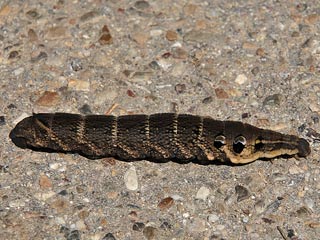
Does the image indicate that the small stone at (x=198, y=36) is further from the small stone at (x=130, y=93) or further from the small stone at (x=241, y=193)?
the small stone at (x=241, y=193)

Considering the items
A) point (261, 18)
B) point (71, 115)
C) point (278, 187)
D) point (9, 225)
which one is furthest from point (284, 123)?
point (9, 225)

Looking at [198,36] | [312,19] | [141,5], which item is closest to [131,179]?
[198,36]

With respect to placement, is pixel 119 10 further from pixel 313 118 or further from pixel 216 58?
pixel 313 118

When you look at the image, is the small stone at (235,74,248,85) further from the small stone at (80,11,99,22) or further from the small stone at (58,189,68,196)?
the small stone at (58,189,68,196)

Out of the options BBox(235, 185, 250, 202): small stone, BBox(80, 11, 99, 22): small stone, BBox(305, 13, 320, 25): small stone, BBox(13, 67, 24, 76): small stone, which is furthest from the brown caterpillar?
BBox(305, 13, 320, 25): small stone

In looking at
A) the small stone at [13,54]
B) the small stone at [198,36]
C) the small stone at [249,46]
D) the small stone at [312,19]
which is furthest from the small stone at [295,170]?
the small stone at [13,54]

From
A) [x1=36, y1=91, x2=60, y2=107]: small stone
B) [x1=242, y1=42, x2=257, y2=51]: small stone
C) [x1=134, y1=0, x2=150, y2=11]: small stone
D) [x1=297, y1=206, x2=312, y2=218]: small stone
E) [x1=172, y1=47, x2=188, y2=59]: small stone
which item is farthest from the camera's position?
[x1=134, y1=0, x2=150, y2=11]: small stone
